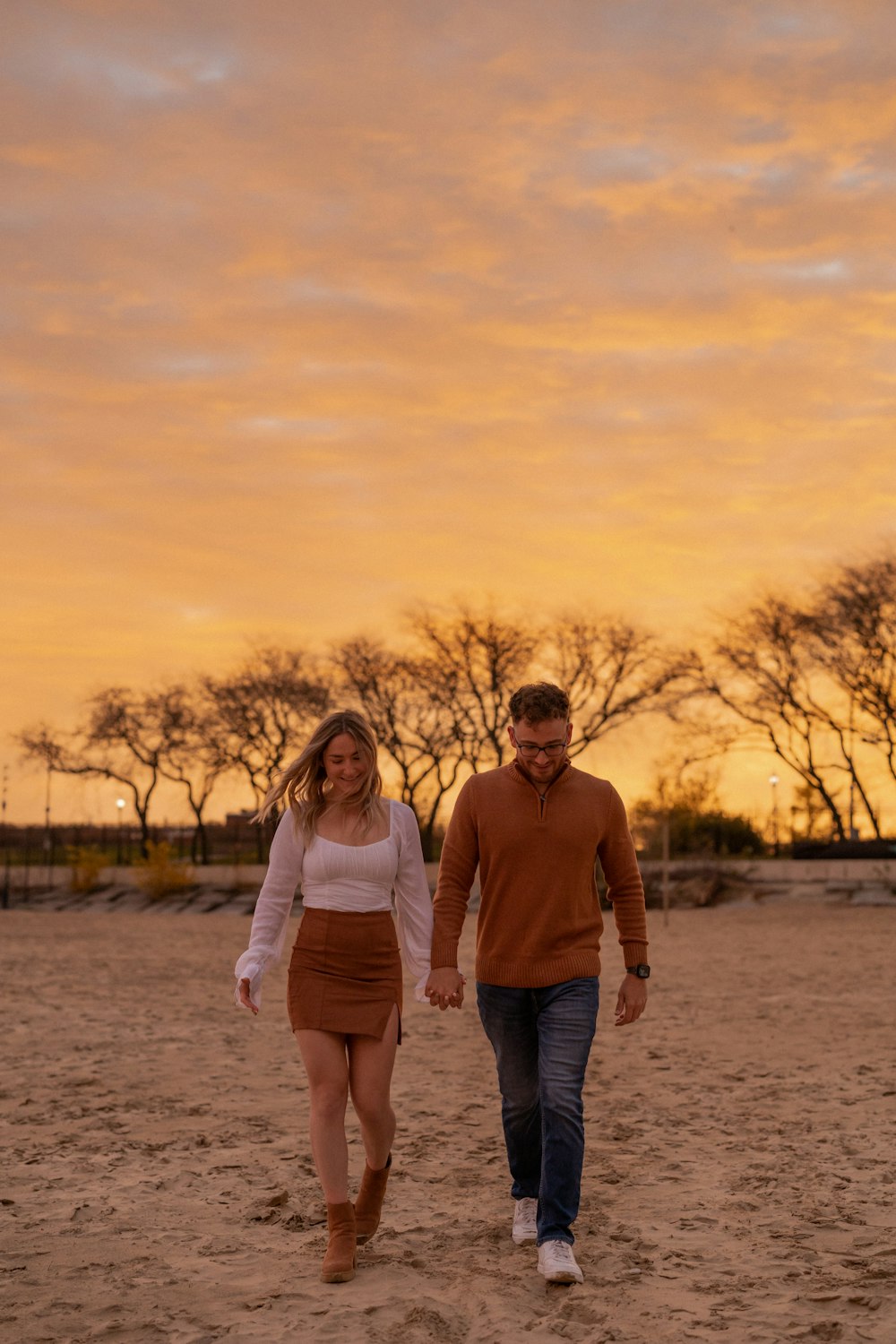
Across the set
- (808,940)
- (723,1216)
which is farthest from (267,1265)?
(808,940)

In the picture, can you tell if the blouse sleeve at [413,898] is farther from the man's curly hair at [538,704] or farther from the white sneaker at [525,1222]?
the white sneaker at [525,1222]

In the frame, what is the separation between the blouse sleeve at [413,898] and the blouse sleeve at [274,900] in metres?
0.33

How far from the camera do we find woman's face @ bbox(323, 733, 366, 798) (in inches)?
183

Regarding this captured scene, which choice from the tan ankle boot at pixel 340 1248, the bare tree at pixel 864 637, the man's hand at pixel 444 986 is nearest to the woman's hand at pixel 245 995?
the man's hand at pixel 444 986

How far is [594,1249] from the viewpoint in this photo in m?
4.91

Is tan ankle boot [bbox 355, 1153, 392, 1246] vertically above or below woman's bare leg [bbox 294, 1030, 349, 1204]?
below

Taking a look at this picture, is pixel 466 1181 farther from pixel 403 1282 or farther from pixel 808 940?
pixel 808 940

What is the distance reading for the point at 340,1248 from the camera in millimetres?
4516

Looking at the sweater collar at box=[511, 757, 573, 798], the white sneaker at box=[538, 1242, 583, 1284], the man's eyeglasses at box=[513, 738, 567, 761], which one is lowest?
the white sneaker at box=[538, 1242, 583, 1284]

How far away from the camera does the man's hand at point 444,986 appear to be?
457 cm

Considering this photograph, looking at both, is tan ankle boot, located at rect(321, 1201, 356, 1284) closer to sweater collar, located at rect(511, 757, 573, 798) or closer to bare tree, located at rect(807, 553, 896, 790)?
sweater collar, located at rect(511, 757, 573, 798)

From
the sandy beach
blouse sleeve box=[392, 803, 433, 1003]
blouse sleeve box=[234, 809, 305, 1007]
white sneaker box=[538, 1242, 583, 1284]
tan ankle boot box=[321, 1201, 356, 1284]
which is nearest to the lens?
the sandy beach

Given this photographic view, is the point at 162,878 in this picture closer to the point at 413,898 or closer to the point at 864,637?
the point at 864,637

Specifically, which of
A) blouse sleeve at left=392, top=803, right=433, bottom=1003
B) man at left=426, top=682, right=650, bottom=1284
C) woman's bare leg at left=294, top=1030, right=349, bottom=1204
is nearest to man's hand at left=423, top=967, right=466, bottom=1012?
man at left=426, top=682, right=650, bottom=1284
